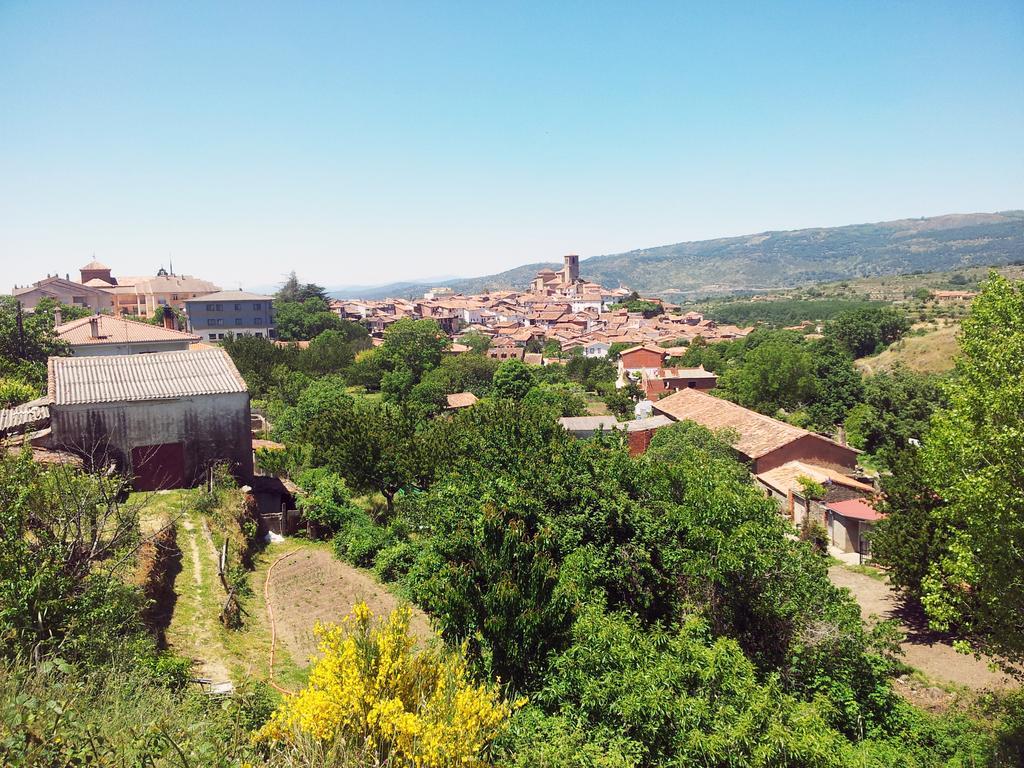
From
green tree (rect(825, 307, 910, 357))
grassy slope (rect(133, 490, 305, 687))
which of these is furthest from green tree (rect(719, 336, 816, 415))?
grassy slope (rect(133, 490, 305, 687))

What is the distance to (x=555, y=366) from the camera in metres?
70.6

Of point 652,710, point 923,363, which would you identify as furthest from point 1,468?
point 923,363

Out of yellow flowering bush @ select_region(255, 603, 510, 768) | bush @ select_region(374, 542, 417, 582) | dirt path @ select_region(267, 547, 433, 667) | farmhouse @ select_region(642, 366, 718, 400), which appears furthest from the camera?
farmhouse @ select_region(642, 366, 718, 400)

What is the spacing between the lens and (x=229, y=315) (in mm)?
76562

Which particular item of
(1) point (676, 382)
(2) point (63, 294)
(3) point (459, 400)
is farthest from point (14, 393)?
(2) point (63, 294)

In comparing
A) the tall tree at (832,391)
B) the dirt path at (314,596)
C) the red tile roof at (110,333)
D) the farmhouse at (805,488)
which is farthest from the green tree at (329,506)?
the tall tree at (832,391)

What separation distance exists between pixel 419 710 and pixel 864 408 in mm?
41138

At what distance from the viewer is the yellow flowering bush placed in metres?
6.18

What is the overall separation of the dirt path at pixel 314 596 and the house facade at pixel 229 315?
60.2 m

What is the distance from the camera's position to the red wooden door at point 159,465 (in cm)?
2031

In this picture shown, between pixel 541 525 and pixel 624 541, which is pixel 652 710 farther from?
pixel 624 541

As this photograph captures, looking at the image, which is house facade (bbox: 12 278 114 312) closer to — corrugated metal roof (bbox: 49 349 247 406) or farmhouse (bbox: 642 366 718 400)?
farmhouse (bbox: 642 366 718 400)

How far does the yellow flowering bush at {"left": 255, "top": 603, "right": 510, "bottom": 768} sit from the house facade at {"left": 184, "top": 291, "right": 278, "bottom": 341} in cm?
7361

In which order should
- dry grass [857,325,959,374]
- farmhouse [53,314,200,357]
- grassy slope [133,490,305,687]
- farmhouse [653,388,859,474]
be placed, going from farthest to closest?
dry grass [857,325,959,374], farmhouse [53,314,200,357], farmhouse [653,388,859,474], grassy slope [133,490,305,687]
